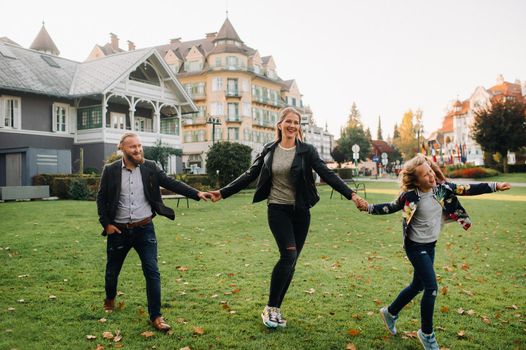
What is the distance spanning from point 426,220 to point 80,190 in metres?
22.6

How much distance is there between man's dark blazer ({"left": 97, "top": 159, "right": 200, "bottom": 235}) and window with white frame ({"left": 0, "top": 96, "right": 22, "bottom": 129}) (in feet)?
95.0

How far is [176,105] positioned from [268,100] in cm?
2693

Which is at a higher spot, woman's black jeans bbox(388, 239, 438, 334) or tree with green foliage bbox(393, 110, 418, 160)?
tree with green foliage bbox(393, 110, 418, 160)

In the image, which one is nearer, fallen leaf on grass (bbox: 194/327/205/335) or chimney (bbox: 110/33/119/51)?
fallen leaf on grass (bbox: 194/327/205/335)

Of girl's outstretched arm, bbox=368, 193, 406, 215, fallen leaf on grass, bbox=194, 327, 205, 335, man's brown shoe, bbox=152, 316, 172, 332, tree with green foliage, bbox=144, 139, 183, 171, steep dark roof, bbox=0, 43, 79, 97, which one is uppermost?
steep dark roof, bbox=0, 43, 79, 97

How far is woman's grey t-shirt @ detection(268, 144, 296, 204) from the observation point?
491 cm

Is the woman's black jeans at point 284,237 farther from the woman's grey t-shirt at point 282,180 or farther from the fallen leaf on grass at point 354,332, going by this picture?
the fallen leaf on grass at point 354,332

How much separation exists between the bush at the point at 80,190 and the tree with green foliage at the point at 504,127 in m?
44.8

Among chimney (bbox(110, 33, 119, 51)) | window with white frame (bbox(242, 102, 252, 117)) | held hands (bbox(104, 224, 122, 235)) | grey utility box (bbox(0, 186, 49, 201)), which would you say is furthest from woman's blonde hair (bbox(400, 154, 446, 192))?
chimney (bbox(110, 33, 119, 51))

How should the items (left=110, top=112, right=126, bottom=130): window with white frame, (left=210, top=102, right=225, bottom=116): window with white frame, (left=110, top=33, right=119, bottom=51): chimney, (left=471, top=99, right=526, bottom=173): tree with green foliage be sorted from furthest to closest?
(left=110, top=33, right=119, bottom=51): chimney < (left=210, top=102, right=225, bottom=116): window with white frame < (left=471, top=99, right=526, bottom=173): tree with green foliage < (left=110, top=112, right=126, bottom=130): window with white frame

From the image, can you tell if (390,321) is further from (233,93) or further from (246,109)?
(246,109)

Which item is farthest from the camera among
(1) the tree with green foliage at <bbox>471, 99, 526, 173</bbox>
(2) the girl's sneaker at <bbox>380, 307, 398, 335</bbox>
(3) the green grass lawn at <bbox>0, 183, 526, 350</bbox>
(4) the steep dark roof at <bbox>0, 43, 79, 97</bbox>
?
(1) the tree with green foliage at <bbox>471, 99, 526, 173</bbox>

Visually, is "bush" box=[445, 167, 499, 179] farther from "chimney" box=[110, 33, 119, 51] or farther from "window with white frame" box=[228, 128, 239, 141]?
"chimney" box=[110, 33, 119, 51]

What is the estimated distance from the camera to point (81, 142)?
111ft
